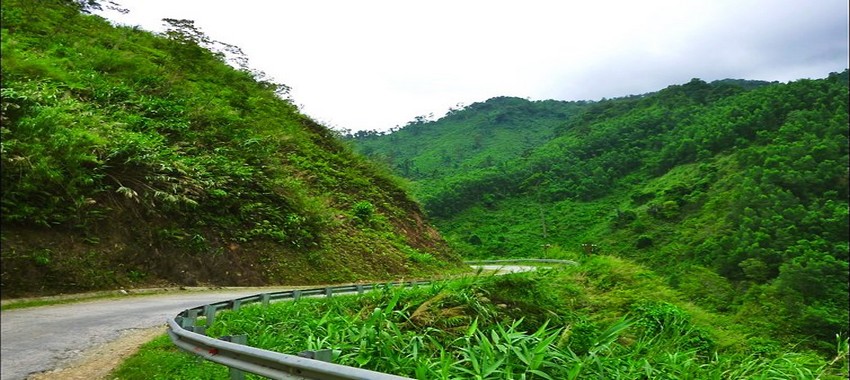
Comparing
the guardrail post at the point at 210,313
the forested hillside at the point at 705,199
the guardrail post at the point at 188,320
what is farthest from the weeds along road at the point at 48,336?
the forested hillside at the point at 705,199

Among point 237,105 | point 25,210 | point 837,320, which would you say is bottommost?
point 837,320

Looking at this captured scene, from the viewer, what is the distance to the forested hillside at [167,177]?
231 cm

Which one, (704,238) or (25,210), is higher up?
(25,210)

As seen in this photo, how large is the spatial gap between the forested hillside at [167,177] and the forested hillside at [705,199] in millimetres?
12901

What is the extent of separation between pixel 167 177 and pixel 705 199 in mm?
85576

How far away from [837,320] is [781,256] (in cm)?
1923

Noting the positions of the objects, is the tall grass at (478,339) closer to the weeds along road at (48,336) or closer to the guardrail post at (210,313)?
the guardrail post at (210,313)

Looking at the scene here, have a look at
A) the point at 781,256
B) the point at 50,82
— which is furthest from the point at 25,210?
the point at 781,256

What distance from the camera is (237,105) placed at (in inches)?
1325

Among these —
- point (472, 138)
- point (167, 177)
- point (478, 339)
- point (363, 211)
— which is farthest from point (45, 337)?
point (472, 138)

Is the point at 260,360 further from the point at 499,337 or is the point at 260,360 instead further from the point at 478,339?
the point at 499,337

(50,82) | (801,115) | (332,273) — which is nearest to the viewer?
(50,82)

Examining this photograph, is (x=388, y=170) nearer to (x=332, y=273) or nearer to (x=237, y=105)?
(x=237, y=105)

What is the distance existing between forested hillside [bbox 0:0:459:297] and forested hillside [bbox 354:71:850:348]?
12.9m
